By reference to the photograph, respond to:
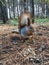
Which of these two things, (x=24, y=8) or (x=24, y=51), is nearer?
(x=24, y=51)

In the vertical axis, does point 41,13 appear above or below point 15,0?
below

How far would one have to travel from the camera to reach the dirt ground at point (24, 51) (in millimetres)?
3594

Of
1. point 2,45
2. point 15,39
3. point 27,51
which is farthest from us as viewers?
point 15,39

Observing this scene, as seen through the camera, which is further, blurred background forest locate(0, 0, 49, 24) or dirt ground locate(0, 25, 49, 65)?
blurred background forest locate(0, 0, 49, 24)

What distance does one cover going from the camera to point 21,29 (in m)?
5.10

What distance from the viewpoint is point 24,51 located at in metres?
4.00

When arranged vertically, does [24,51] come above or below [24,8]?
below

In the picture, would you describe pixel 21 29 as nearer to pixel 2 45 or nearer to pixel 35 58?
pixel 2 45

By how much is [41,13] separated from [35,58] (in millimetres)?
10923

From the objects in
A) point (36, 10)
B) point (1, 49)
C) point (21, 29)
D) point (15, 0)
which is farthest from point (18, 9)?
point (1, 49)

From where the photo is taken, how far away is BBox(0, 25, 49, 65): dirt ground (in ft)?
11.8

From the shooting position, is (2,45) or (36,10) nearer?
(2,45)

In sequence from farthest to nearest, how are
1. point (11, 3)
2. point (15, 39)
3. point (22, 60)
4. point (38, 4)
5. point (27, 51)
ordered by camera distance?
point (38, 4) → point (11, 3) → point (15, 39) → point (27, 51) → point (22, 60)

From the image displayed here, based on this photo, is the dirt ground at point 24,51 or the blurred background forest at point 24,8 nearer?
the dirt ground at point 24,51
